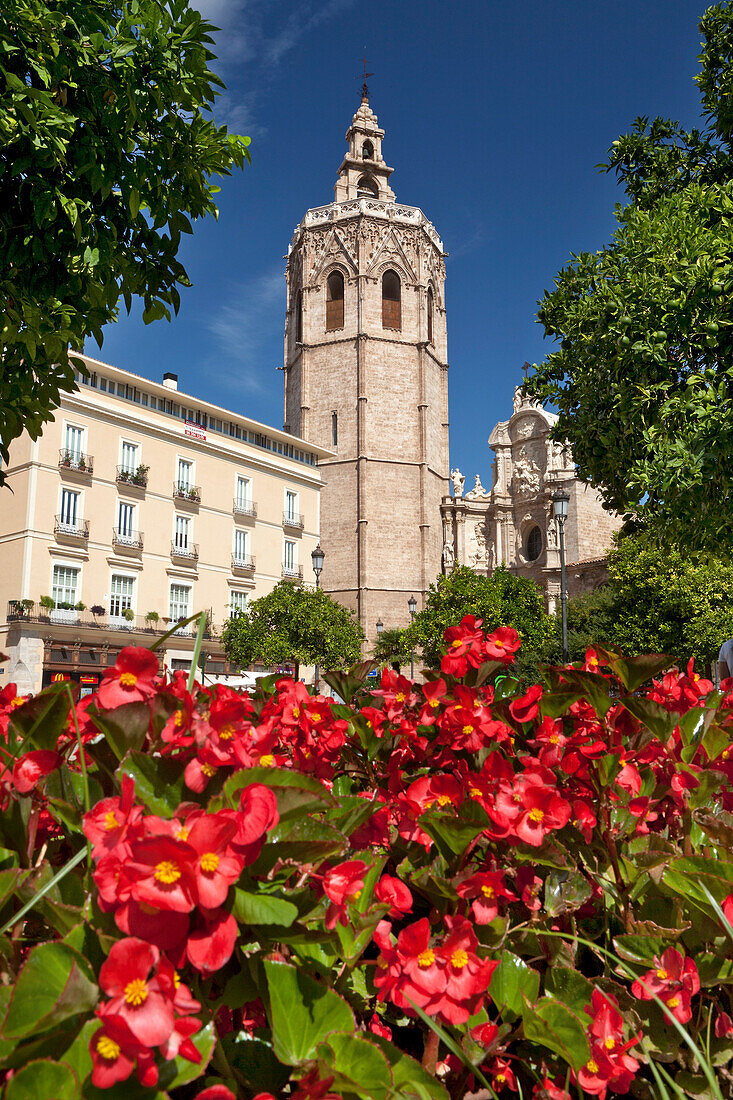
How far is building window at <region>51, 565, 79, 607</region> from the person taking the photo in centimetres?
2934

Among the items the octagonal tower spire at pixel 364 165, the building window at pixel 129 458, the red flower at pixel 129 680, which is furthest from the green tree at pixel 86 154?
the octagonal tower spire at pixel 364 165

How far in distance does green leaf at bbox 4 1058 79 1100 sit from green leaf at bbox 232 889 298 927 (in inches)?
7.7

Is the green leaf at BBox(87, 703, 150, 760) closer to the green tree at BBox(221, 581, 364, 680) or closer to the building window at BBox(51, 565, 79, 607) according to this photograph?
the green tree at BBox(221, 581, 364, 680)

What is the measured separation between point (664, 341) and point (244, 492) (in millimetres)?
30718

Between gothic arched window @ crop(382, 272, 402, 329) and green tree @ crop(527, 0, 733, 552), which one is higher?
gothic arched window @ crop(382, 272, 402, 329)

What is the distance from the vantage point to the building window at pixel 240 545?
36.2 meters

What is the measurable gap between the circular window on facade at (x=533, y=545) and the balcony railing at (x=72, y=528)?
29893 millimetres

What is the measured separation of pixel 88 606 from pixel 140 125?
27.4 metres

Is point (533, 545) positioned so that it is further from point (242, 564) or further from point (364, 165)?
point (364, 165)

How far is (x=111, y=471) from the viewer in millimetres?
31734

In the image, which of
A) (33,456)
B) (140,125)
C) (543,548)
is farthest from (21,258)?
(543,548)

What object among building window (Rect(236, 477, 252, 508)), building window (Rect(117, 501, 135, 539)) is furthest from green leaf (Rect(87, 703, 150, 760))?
building window (Rect(236, 477, 252, 508))

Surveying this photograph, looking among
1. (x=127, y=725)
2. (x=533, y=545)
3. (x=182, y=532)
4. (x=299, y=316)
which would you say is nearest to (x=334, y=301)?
(x=299, y=316)

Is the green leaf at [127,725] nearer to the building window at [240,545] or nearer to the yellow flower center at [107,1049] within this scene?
the yellow flower center at [107,1049]
